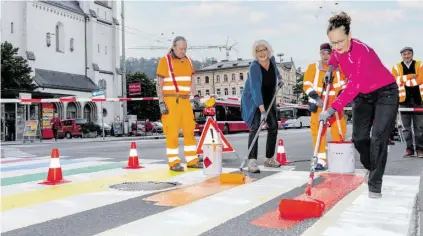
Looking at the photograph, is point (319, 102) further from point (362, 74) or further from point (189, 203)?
point (189, 203)

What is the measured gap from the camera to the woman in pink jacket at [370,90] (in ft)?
14.7

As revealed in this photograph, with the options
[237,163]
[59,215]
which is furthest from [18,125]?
[59,215]

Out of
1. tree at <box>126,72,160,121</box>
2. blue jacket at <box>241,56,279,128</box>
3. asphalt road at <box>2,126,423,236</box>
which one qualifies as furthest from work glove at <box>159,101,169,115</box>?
tree at <box>126,72,160,121</box>

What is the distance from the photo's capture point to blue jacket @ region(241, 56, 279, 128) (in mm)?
6801

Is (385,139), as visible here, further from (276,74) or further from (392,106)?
(276,74)

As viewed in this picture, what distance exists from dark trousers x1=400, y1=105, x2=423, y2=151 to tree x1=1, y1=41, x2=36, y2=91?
34729 mm

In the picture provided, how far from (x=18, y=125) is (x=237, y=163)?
72.5ft

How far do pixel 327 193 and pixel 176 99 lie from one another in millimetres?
3065

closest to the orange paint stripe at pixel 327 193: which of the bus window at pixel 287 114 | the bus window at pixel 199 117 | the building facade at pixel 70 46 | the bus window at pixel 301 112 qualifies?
the bus window at pixel 199 117

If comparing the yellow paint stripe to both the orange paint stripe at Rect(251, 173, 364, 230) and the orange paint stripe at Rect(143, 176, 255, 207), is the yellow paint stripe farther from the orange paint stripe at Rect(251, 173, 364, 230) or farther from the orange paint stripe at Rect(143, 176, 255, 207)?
the orange paint stripe at Rect(251, 173, 364, 230)

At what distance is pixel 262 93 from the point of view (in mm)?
7094

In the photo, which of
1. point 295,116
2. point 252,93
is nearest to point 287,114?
point 295,116

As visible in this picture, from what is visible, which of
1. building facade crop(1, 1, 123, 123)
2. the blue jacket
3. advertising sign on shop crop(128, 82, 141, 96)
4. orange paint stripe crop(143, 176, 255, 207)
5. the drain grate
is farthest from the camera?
advertising sign on shop crop(128, 82, 141, 96)

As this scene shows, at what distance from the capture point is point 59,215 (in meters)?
3.90
